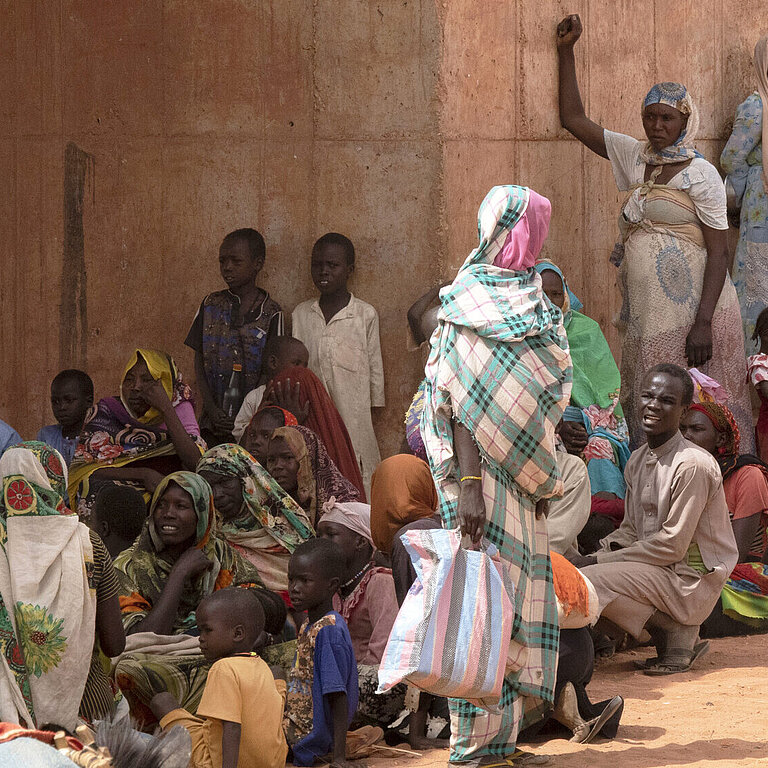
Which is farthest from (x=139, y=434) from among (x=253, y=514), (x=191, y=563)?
(x=191, y=563)

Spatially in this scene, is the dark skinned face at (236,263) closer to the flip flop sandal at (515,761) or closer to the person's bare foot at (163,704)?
the person's bare foot at (163,704)

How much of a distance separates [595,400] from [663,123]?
1889 mm

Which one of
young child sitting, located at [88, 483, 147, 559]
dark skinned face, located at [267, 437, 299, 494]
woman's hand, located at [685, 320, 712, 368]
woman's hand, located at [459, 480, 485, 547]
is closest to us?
woman's hand, located at [459, 480, 485, 547]

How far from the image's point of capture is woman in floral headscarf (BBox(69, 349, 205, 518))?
779cm

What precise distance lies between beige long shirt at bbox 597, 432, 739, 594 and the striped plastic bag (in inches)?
87.7

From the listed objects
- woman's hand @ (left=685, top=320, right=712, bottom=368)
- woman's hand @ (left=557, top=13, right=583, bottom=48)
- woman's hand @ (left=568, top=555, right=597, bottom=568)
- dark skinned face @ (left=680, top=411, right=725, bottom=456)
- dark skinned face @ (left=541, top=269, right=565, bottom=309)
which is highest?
woman's hand @ (left=557, top=13, right=583, bottom=48)

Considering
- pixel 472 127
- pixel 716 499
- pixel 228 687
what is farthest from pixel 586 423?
pixel 228 687

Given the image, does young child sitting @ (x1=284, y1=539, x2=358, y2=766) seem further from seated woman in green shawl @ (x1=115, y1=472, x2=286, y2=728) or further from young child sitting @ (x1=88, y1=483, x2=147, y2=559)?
young child sitting @ (x1=88, y1=483, x2=147, y2=559)

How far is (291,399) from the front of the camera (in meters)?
8.52

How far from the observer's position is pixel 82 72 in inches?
375

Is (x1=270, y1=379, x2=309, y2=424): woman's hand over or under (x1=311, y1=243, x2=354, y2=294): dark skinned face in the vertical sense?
under

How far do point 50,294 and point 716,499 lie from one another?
16.6 ft

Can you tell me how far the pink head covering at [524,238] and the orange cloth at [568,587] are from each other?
1255mm

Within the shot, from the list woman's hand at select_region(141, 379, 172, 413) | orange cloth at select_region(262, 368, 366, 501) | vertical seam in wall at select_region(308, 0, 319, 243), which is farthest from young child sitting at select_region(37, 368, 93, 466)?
vertical seam in wall at select_region(308, 0, 319, 243)
